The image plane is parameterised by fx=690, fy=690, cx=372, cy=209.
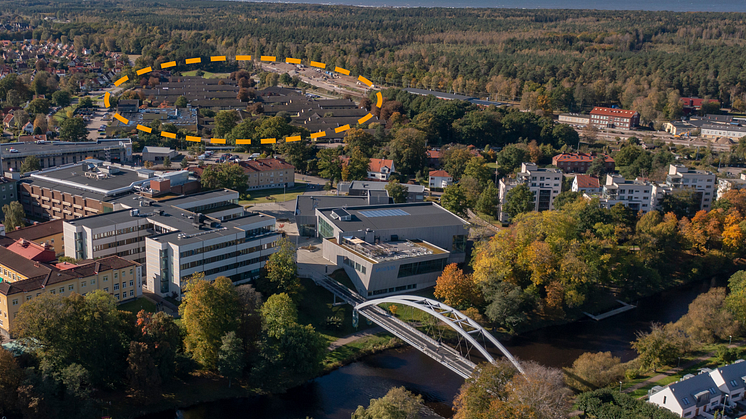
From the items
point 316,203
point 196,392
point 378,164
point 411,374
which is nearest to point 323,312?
point 411,374

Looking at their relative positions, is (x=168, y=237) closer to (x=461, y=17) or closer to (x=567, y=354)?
(x=567, y=354)

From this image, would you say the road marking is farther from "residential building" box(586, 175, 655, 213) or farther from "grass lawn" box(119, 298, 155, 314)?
"grass lawn" box(119, 298, 155, 314)

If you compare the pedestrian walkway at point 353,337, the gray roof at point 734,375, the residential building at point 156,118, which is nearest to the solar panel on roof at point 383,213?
the pedestrian walkway at point 353,337

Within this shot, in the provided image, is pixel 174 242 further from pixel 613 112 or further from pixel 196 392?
pixel 613 112

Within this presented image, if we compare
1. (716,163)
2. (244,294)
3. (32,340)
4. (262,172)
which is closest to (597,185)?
(716,163)

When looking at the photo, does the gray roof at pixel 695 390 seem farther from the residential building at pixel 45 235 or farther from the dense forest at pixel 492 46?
the dense forest at pixel 492 46
